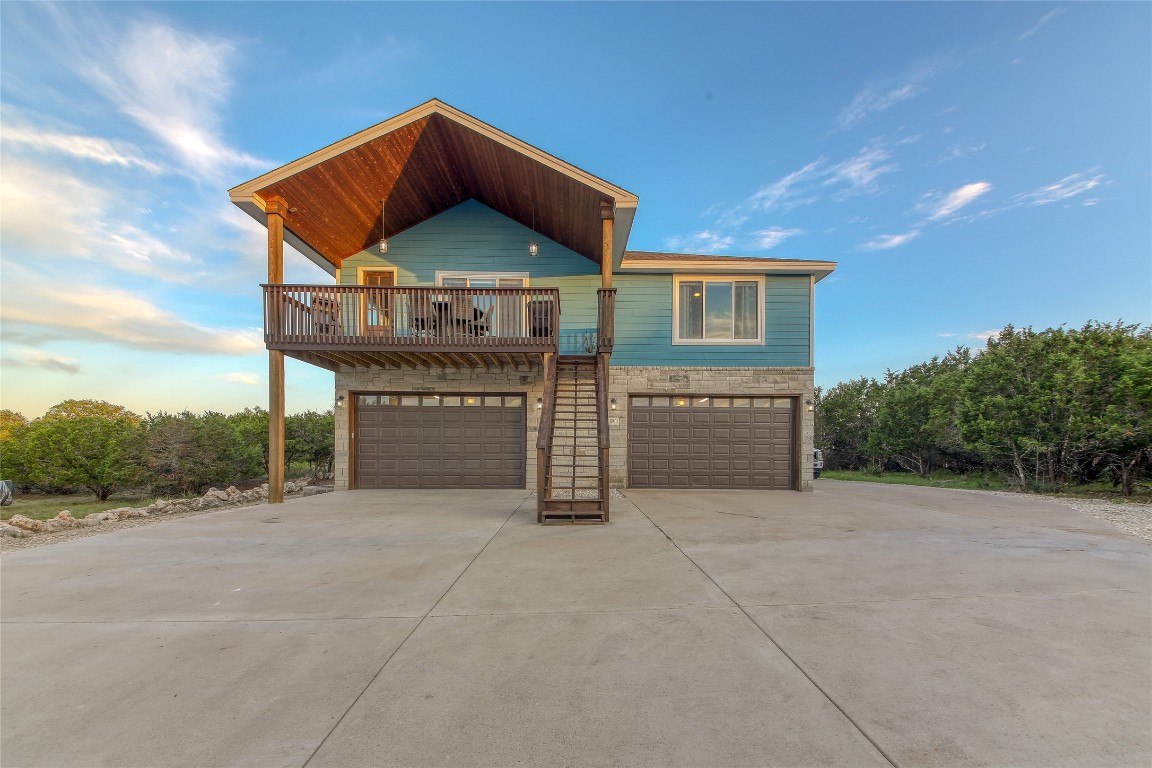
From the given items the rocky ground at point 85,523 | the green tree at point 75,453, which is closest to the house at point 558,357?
the rocky ground at point 85,523

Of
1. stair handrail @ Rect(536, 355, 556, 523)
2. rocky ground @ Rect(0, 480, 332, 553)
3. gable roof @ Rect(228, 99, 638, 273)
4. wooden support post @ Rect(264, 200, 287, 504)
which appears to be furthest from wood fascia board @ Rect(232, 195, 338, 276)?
stair handrail @ Rect(536, 355, 556, 523)

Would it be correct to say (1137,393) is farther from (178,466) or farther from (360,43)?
(178,466)

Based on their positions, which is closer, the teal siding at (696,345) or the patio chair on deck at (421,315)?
A: the patio chair on deck at (421,315)

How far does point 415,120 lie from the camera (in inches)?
344

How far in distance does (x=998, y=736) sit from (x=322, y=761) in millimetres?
A: 2977

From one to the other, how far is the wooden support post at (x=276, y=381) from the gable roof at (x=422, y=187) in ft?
1.06

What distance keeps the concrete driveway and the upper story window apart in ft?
20.5

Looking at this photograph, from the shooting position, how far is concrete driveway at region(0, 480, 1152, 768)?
→ 1997 millimetres

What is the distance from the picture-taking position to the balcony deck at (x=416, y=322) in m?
8.80

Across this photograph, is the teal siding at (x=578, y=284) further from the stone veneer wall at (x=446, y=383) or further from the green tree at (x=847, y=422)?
the green tree at (x=847, y=422)

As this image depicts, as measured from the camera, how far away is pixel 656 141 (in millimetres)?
16359

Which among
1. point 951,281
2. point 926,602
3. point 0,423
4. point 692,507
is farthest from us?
point 0,423

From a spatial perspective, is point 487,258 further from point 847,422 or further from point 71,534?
point 847,422

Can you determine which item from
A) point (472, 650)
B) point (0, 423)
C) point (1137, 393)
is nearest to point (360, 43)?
point (472, 650)
